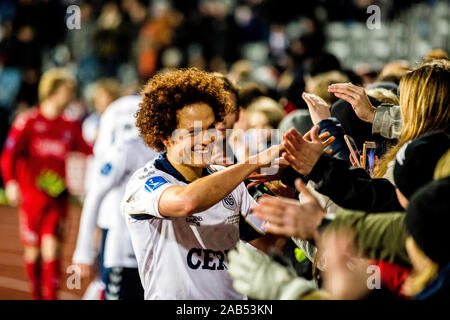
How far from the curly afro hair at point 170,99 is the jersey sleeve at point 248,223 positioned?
15.8 inches

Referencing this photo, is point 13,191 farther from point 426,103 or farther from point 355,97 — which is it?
point 426,103

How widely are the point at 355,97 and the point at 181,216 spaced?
3.33 ft

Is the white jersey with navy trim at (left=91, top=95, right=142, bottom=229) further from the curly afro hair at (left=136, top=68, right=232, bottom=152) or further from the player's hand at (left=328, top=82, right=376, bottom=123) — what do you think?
the player's hand at (left=328, top=82, right=376, bottom=123)

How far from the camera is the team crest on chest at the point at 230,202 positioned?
2721mm

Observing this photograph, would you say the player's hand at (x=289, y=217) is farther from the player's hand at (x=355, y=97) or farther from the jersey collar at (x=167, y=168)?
the player's hand at (x=355, y=97)

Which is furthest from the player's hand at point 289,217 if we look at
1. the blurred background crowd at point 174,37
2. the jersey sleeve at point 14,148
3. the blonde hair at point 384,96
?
the blurred background crowd at point 174,37

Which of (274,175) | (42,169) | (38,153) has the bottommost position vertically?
(42,169)

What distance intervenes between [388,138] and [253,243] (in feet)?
2.67

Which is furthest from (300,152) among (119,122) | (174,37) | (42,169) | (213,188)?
(174,37)

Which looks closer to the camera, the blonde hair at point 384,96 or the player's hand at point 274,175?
the player's hand at point 274,175

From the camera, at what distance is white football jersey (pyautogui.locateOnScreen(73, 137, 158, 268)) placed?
4512mm

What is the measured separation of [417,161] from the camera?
208cm

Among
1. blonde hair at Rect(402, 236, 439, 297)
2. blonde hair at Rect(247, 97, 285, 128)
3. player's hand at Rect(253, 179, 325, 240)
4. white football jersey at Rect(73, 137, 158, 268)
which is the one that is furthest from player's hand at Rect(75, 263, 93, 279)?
blonde hair at Rect(402, 236, 439, 297)

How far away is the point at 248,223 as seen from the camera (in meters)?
2.78
